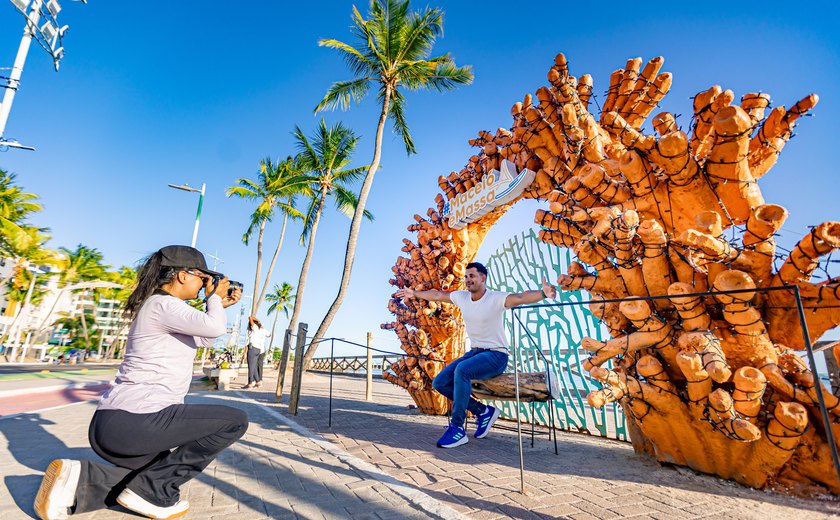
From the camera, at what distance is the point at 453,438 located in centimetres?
379

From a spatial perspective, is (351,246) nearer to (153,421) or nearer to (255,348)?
(255,348)

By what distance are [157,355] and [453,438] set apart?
2.75 meters

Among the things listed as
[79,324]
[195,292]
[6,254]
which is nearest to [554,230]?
[195,292]

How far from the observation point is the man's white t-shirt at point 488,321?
155 inches

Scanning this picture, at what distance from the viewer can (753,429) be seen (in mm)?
2283

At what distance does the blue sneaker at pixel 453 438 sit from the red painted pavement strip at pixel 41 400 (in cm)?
599

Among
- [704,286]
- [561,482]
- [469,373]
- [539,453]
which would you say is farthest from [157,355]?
[704,286]

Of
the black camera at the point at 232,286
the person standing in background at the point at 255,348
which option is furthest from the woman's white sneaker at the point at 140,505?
the person standing in background at the point at 255,348

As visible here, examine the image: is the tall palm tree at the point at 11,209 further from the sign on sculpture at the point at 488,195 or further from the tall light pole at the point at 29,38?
the sign on sculpture at the point at 488,195

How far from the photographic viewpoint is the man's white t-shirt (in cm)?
393

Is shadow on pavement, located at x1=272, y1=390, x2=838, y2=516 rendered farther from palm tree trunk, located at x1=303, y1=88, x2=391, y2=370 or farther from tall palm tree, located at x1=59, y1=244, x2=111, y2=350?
tall palm tree, located at x1=59, y1=244, x2=111, y2=350

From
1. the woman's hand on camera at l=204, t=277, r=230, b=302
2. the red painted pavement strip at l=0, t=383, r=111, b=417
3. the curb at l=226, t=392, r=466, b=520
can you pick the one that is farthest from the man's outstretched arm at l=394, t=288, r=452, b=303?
the red painted pavement strip at l=0, t=383, r=111, b=417

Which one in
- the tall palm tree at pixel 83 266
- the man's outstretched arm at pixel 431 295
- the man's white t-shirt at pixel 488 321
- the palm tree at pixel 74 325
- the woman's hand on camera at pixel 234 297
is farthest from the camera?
the palm tree at pixel 74 325

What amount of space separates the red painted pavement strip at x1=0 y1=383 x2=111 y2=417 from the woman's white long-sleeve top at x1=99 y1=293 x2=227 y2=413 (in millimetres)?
5433
